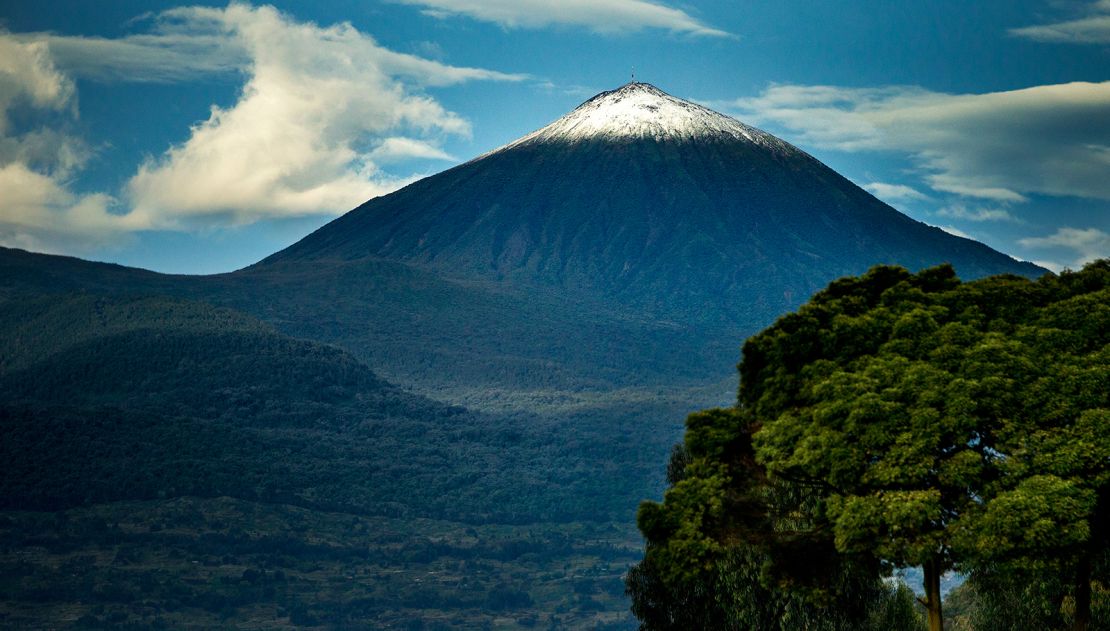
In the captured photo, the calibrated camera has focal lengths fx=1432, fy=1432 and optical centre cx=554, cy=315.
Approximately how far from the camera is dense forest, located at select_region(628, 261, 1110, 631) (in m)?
30.3

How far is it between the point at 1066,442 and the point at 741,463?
30.7ft

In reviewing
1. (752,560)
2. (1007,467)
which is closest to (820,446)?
(1007,467)

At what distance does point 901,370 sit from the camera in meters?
33.2

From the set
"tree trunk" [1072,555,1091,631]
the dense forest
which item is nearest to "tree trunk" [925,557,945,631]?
the dense forest

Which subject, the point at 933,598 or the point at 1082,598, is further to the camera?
the point at 1082,598

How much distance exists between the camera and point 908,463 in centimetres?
3130

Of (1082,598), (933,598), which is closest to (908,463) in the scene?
(933,598)

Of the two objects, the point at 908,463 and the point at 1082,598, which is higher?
the point at 908,463

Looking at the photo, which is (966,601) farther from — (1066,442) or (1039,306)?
(1066,442)

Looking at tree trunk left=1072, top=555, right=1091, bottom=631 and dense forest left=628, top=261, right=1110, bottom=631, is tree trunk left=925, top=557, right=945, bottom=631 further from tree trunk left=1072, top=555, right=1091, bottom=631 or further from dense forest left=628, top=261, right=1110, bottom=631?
tree trunk left=1072, top=555, right=1091, bottom=631

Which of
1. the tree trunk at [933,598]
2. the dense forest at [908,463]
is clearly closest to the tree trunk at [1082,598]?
the dense forest at [908,463]

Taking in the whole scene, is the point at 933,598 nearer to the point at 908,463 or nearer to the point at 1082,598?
the point at 908,463

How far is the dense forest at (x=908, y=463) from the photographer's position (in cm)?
3028

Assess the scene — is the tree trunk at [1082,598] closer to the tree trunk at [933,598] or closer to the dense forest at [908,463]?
the dense forest at [908,463]
